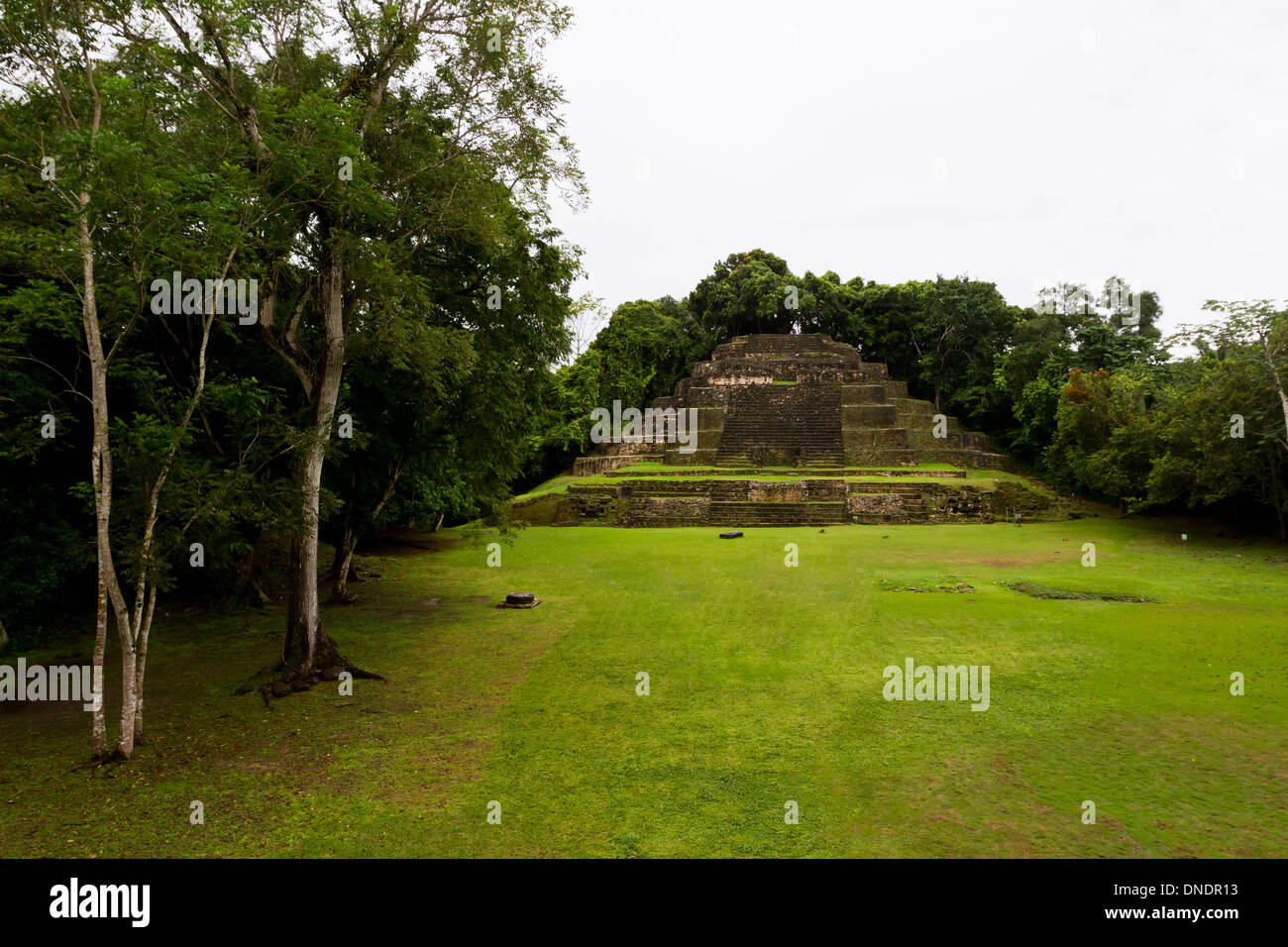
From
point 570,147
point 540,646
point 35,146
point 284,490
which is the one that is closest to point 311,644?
point 284,490

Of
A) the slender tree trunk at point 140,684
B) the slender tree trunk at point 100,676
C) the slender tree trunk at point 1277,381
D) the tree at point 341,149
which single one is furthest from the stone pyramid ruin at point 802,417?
the slender tree trunk at point 100,676

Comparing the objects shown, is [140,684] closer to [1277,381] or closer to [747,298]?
[1277,381]

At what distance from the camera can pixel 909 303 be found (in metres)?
40.1

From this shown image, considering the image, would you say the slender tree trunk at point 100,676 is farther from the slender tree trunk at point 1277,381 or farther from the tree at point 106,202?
the slender tree trunk at point 1277,381

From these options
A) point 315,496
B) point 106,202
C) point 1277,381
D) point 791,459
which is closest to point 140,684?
point 315,496

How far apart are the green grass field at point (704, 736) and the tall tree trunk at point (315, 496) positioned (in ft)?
1.97

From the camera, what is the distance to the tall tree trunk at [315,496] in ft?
24.2

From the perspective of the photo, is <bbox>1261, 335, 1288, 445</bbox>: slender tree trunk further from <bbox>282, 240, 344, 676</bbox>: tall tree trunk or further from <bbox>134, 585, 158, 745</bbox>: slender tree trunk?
<bbox>134, 585, 158, 745</bbox>: slender tree trunk

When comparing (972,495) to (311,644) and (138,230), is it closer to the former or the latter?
(311,644)

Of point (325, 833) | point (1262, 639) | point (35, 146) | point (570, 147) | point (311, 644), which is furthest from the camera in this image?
point (570, 147)

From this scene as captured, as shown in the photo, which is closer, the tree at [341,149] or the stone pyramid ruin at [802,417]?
the tree at [341,149]

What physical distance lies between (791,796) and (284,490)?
502cm

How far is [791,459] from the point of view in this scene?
94.0 ft

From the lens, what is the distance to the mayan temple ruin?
21641 millimetres
